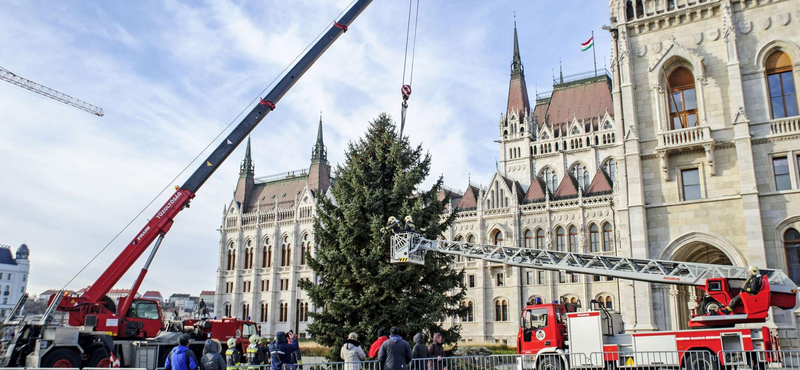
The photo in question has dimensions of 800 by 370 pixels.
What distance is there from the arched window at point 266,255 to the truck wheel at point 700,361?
61399 millimetres

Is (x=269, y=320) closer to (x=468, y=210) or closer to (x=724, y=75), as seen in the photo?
(x=468, y=210)

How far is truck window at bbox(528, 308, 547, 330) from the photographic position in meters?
18.8

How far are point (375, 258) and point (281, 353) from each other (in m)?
8.27

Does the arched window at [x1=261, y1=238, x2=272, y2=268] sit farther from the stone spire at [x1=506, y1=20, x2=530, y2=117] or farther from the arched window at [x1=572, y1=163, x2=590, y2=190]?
the arched window at [x1=572, y1=163, x2=590, y2=190]

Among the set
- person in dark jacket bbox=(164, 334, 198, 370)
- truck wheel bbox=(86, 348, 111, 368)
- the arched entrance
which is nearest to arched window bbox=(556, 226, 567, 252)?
the arched entrance

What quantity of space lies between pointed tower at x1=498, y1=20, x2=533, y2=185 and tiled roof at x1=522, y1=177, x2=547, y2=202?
2.91 metres

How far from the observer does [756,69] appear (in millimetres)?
21609

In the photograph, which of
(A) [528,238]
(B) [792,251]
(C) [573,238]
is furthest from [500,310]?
(B) [792,251]

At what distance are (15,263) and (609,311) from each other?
125 meters

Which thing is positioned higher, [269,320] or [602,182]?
[602,182]

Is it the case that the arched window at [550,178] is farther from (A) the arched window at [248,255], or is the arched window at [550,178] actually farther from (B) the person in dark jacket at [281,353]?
(B) the person in dark jacket at [281,353]

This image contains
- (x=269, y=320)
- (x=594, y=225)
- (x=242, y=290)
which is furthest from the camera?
(x=242, y=290)

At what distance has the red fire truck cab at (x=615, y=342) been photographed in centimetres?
1436

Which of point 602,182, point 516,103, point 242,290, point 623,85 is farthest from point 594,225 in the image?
point 242,290
